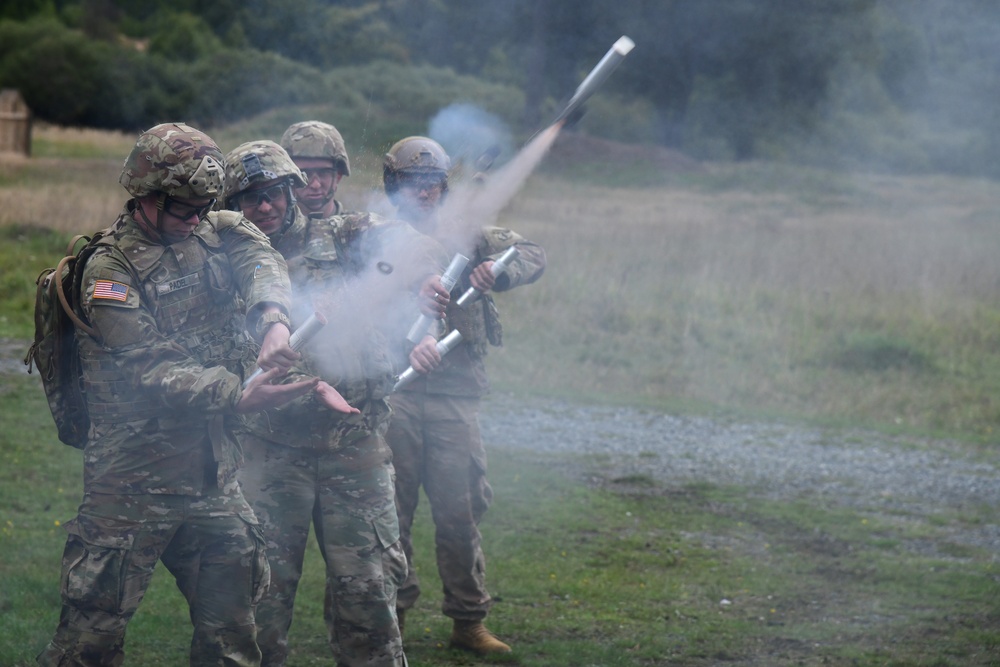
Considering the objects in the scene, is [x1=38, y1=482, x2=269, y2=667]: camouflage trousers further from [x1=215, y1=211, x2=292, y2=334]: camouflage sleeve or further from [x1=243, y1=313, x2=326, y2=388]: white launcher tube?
[x1=215, y1=211, x2=292, y2=334]: camouflage sleeve

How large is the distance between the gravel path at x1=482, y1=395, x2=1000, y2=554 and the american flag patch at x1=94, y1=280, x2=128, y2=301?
6714 millimetres

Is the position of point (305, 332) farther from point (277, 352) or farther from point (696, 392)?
point (696, 392)

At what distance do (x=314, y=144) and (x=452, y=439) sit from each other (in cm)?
160

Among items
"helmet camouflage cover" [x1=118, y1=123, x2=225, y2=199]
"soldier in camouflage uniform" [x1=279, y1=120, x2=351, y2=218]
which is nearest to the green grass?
"soldier in camouflage uniform" [x1=279, y1=120, x2=351, y2=218]

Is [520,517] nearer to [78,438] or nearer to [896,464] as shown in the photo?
[896,464]

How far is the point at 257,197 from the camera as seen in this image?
16.5 ft

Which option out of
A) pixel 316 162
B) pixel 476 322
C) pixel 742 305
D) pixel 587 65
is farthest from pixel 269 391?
pixel 587 65

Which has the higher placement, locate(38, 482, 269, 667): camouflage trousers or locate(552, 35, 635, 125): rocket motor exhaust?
locate(552, 35, 635, 125): rocket motor exhaust

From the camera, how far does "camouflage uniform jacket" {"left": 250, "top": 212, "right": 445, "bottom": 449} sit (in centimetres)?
495

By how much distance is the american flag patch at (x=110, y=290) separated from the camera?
158 inches

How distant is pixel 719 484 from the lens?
10.3 meters

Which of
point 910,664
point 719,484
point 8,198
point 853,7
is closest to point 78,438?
point 910,664

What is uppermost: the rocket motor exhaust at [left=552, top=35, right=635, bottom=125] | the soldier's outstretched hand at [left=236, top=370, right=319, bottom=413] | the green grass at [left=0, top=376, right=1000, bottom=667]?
the rocket motor exhaust at [left=552, top=35, right=635, bottom=125]

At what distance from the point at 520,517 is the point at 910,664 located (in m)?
3.25
